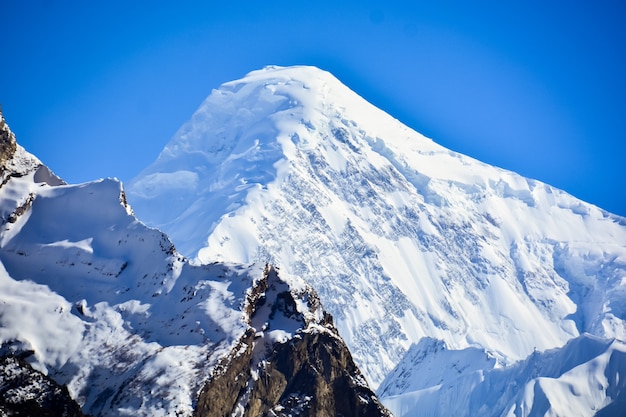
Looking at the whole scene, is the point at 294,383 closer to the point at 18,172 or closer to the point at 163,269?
the point at 163,269

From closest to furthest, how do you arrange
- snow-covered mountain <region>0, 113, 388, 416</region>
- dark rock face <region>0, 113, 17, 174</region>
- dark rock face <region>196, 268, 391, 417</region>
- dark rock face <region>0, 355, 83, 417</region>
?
dark rock face <region>0, 355, 83, 417</region>
snow-covered mountain <region>0, 113, 388, 416</region>
dark rock face <region>196, 268, 391, 417</region>
dark rock face <region>0, 113, 17, 174</region>

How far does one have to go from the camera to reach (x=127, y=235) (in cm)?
11344

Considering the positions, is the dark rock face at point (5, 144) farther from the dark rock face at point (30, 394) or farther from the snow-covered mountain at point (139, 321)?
the dark rock face at point (30, 394)

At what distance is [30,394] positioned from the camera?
82812 millimetres

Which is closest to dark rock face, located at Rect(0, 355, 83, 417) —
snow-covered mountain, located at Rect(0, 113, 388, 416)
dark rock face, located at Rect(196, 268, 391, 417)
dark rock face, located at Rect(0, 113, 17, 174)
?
snow-covered mountain, located at Rect(0, 113, 388, 416)

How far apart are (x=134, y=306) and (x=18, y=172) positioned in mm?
23284

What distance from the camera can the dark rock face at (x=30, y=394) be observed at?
8100 cm

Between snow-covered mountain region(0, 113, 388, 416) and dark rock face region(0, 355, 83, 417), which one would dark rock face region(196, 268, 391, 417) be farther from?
dark rock face region(0, 355, 83, 417)

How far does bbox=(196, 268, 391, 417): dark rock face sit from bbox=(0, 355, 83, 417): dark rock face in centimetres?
1539

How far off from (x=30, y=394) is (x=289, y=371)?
2856 centimetres

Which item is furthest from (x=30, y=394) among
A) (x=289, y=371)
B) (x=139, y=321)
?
(x=289, y=371)

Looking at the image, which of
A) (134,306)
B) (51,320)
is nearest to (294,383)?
(134,306)

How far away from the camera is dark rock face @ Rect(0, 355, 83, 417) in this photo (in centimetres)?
8100

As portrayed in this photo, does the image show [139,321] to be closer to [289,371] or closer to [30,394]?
[289,371]
